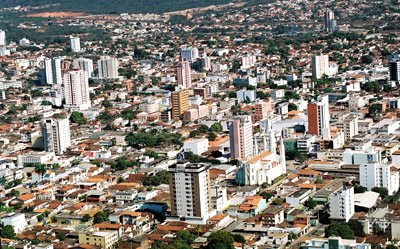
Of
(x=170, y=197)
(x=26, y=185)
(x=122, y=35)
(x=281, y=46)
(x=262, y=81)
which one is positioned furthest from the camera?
(x=122, y=35)

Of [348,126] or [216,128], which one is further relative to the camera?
[216,128]

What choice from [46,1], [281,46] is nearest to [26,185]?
[281,46]

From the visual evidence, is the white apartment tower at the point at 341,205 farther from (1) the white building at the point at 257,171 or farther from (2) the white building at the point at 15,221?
(2) the white building at the point at 15,221

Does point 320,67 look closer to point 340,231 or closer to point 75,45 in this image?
point 75,45

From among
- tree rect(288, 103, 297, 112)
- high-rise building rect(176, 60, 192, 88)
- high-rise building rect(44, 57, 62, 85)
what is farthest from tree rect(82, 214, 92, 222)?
high-rise building rect(44, 57, 62, 85)

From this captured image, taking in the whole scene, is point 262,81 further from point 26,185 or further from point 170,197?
point 170,197

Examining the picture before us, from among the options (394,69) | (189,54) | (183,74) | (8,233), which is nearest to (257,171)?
(8,233)

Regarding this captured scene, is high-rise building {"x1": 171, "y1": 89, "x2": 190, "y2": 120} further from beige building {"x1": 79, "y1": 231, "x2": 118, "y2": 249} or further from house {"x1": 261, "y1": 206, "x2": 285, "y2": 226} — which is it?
beige building {"x1": 79, "y1": 231, "x2": 118, "y2": 249}
